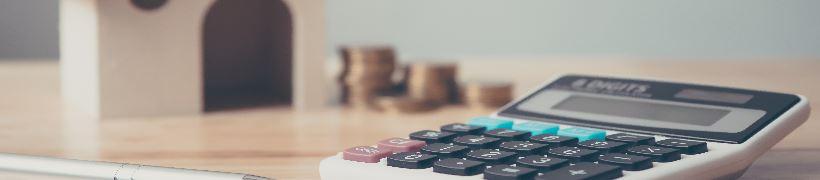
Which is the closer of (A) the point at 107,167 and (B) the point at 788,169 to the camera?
(A) the point at 107,167

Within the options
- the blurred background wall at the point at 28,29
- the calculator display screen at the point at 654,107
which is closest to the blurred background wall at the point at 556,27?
the blurred background wall at the point at 28,29

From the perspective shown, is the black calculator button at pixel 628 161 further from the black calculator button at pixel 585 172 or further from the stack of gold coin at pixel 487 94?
the stack of gold coin at pixel 487 94

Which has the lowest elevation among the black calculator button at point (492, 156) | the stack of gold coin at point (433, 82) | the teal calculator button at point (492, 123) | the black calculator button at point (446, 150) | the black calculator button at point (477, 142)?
the black calculator button at point (492, 156)

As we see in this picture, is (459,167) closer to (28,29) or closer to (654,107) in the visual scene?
(654,107)

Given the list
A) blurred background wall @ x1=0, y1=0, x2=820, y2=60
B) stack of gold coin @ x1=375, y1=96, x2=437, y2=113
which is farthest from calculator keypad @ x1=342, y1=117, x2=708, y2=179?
blurred background wall @ x1=0, y1=0, x2=820, y2=60

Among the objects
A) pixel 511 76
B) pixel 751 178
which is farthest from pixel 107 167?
pixel 511 76

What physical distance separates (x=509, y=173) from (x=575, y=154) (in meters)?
0.06

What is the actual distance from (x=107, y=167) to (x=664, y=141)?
25 centimetres

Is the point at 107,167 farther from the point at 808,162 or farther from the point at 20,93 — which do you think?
the point at 20,93

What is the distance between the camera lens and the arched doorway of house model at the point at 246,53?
1.03 meters

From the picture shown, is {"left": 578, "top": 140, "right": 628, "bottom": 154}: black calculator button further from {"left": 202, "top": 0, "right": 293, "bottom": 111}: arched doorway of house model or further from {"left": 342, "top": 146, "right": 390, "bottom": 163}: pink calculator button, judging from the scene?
{"left": 202, "top": 0, "right": 293, "bottom": 111}: arched doorway of house model

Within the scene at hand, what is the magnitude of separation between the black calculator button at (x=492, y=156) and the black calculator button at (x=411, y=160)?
2cm

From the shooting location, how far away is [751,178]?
631 mm

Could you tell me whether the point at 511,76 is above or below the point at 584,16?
below
